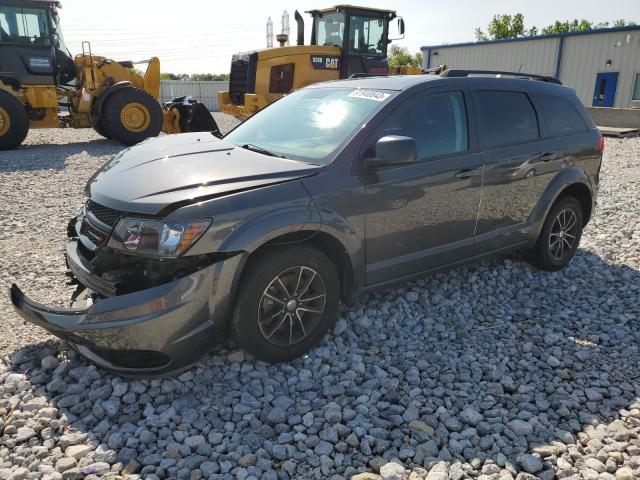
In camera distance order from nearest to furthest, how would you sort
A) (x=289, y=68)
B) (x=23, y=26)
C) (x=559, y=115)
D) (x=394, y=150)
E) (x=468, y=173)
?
(x=394, y=150) < (x=468, y=173) < (x=559, y=115) < (x=23, y=26) < (x=289, y=68)

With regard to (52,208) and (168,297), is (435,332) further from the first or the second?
(52,208)

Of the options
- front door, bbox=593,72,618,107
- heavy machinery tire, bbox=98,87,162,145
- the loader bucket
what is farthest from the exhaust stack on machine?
front door, bbox=593,72,618,107

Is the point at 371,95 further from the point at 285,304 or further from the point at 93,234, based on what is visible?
the point at 93,234

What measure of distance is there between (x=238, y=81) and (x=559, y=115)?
35.0ft

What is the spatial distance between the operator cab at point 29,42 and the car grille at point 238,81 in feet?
14.5

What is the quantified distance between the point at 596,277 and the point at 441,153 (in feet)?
7.67

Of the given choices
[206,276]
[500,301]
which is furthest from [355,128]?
[500,301]

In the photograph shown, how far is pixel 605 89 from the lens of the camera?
2477 cm

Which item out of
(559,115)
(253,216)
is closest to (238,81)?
(559,115)

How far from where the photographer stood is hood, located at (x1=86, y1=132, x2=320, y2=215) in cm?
302

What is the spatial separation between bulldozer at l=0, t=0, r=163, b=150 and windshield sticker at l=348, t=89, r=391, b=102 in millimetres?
10463

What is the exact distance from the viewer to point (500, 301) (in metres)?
4.55

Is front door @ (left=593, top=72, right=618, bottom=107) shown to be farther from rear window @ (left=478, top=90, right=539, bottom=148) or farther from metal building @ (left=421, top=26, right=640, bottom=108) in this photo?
rear window @ (left=478, top=90, right=539, bottom=148)

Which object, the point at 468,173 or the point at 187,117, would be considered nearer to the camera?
the point at 468,173
